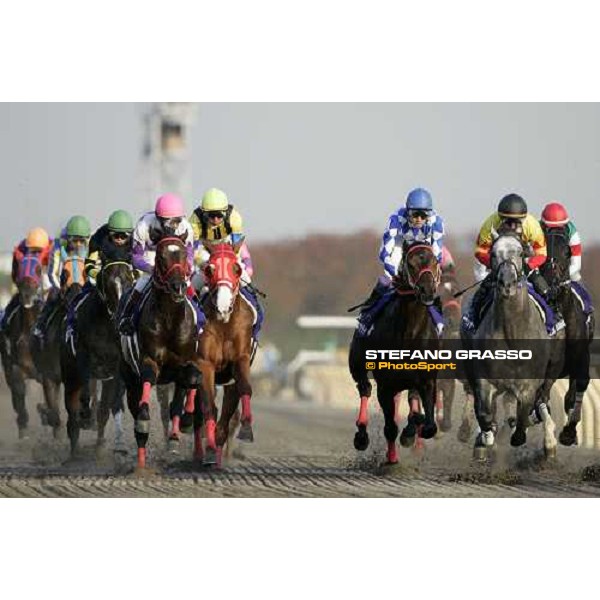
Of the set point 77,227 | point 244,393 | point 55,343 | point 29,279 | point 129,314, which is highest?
point 77,227

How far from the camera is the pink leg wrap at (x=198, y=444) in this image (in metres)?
22.9

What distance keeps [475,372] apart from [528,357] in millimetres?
564

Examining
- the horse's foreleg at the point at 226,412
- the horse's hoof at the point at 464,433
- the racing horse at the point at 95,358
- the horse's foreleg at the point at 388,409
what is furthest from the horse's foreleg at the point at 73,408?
the horse's hoof at the point at 464,433

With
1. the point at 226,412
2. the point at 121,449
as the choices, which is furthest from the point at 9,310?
the point at 226,412

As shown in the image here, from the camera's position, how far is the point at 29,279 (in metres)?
26.9

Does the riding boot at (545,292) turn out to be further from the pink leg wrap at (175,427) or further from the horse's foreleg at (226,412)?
the pink leg wrap at (175,427)

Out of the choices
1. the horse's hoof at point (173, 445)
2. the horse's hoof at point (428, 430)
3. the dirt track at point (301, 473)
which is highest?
the horse's hoof at point (428, 430)

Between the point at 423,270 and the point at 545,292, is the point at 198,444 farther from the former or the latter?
the point at 545,292

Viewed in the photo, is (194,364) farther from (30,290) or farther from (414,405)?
(30,290)

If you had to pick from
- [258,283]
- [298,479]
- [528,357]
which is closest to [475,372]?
[528,357]

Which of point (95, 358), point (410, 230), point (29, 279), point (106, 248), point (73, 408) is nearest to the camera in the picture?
point (410, 230)

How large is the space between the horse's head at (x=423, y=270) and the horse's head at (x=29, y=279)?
692cm

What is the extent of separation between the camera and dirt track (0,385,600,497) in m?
22.2

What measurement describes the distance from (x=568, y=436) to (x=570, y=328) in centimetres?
109
